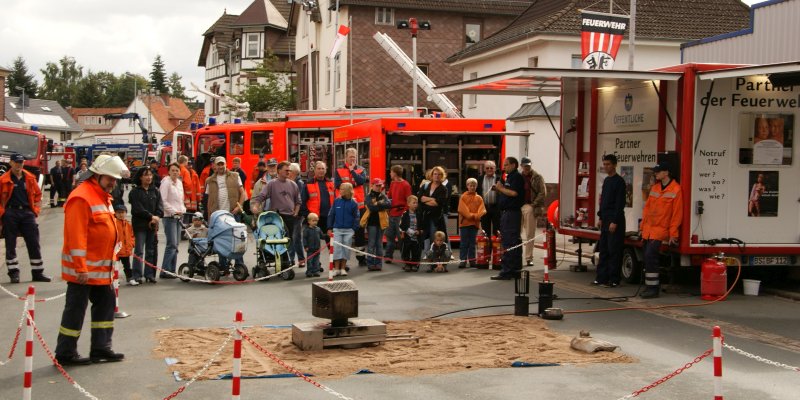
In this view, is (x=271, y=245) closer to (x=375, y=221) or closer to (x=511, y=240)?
(x=375, y=221)

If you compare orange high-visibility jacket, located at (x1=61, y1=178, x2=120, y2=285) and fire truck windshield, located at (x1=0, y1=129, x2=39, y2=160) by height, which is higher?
fire truck windshield, located at (x1=0, y1=129, x2=39, y2=160)

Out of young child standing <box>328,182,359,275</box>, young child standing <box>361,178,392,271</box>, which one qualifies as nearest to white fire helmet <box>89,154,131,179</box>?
young child standing <box>328,182,359,275</box>

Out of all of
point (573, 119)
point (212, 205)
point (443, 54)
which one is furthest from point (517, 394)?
point (443, 54)

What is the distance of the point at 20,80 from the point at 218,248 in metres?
137

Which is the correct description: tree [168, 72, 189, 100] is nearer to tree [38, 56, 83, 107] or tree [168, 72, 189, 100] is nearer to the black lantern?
tree [38, 56, 83, 107]

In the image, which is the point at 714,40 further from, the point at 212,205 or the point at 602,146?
the point at 212,205

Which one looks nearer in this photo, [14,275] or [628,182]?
[14,275]

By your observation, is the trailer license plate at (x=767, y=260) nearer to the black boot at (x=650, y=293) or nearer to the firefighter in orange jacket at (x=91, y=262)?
the black boot at (x=650, y=293)

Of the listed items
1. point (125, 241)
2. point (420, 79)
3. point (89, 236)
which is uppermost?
point (420, 79)

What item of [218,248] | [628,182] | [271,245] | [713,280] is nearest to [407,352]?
[713,280]

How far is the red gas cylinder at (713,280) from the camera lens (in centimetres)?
1344

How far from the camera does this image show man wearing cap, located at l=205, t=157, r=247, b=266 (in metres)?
18.7

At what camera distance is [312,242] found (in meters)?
16.5

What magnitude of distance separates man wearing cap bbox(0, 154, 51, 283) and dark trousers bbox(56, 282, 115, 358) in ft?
21.8
